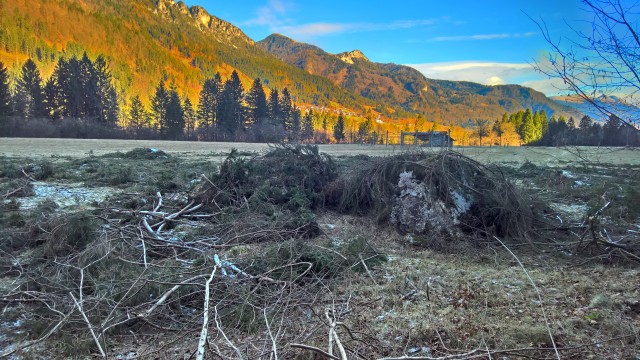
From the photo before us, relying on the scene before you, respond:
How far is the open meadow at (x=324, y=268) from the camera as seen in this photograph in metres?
3.04

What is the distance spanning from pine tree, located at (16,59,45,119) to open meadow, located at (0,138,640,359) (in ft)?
169

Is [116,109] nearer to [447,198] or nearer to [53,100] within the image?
[53,100]

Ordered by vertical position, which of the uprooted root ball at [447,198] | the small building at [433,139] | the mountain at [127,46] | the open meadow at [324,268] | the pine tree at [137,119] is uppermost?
the mountain at [127,46]

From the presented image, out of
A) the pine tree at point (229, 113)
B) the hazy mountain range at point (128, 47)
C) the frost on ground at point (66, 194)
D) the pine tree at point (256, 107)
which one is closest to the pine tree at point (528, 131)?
the hazy mountain range at point (128, 47)

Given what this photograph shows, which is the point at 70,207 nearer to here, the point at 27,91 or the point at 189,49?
the point at 27,91

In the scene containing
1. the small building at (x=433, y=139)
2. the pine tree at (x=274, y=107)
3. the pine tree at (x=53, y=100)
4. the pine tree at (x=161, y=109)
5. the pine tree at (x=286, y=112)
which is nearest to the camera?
the small building at (x=433, y=139)

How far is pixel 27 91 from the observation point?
167ft

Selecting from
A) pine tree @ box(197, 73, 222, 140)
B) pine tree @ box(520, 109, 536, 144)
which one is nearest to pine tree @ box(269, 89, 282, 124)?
pine tree @ box(197, 73, 222, 140)

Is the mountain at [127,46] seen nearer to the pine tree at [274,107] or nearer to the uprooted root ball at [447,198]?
the pine tree at [274,107]

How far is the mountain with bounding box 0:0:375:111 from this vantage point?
103 metres

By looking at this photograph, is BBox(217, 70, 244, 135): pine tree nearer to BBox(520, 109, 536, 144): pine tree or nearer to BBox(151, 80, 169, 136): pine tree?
BBox(151, 80, 169, 136): pine tree

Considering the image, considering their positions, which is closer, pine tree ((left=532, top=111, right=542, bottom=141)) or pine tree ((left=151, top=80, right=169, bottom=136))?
pine tree ((left=151, top=80, right=169, bottom=136))

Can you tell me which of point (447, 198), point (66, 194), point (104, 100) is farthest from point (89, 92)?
point (447, 198)

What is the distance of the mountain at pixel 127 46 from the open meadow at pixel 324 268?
332ft
